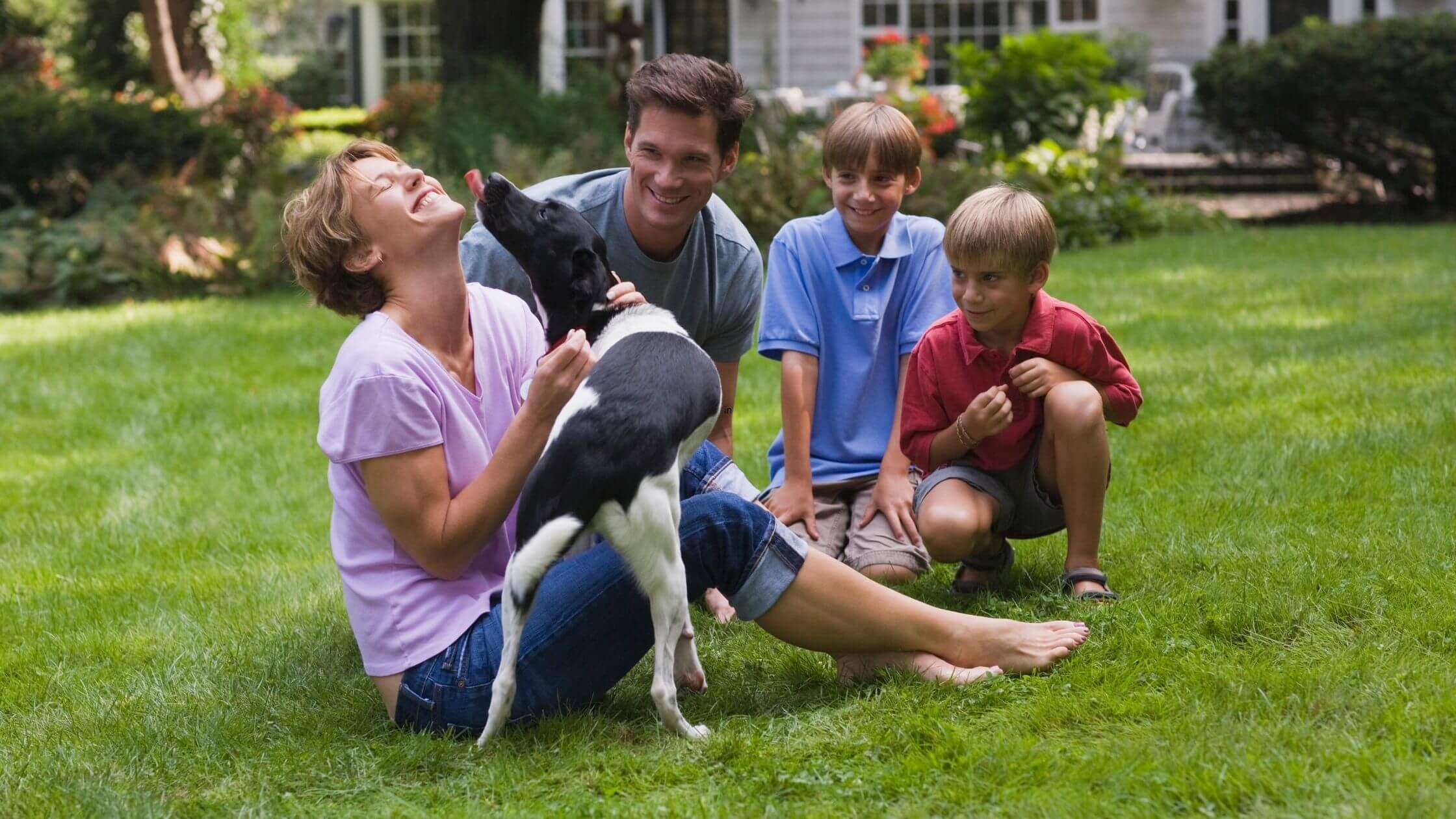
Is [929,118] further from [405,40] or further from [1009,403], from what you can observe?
[405,40]

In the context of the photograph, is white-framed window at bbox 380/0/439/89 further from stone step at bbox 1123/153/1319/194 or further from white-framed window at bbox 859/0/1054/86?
stone step at bbox 1123/153/1319/194

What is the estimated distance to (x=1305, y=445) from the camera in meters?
4.74

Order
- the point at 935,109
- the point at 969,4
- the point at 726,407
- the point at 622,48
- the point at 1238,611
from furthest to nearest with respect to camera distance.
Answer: the point at 969,4
the point at 622,48
the point at 935,109
the point at 726,407
the point at 1238,611

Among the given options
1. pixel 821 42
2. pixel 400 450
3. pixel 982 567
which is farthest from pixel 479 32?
pixel 400 450

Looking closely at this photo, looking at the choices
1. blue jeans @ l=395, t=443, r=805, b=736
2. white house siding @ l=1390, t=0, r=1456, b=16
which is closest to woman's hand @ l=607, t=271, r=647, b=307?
blue jeans @ l=395, t=443, r=805, b=736

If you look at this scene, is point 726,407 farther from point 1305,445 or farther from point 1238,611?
point 1305,445

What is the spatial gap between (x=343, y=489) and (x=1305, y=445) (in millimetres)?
3398

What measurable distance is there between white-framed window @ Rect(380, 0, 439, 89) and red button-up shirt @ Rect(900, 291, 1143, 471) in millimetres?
22606

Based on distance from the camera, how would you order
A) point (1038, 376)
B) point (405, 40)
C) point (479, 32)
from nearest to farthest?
1. point (1038, 376)
2. point (479, 32)
3. point (405, 40)

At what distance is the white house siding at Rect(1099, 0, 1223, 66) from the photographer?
60.0ft

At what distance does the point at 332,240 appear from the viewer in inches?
106

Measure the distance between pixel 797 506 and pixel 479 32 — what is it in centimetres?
939

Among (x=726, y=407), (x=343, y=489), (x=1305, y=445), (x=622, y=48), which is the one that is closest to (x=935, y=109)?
(x=622, y=48)

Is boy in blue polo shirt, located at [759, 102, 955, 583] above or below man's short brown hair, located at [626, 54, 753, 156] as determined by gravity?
below
